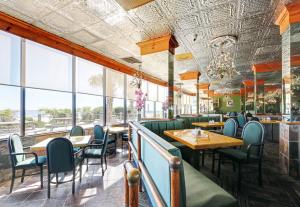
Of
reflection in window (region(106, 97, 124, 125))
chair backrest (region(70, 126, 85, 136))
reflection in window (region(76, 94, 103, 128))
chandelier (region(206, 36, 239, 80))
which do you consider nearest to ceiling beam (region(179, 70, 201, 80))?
chandelier (region(206, 36, 239, 80))

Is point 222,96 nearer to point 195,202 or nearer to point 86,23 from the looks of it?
point 86,23

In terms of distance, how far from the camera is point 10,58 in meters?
3.67

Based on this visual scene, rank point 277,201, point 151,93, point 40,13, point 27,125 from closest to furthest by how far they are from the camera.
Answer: point 277,201 → point 40,13 → point 27,125 → point 151,93

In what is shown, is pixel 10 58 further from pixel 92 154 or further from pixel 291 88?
pixel 291 88

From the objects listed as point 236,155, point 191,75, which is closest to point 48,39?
point 236,155

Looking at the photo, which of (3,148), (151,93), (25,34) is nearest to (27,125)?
(3,148)

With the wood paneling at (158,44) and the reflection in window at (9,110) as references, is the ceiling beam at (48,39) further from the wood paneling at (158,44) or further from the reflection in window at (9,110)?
the wood paneling at (158,44)

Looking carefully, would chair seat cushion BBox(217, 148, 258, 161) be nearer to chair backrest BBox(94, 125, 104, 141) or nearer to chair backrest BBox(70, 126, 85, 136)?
chair backrest BBox(94, 125, 104, 141)

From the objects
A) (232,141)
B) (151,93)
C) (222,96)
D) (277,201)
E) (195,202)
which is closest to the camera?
(195,202)

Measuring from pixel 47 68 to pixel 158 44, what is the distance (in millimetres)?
3050

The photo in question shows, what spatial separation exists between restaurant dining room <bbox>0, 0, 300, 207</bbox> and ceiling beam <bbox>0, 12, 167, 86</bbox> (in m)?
0.02

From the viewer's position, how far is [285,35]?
336 centimetres

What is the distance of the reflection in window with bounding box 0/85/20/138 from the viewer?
354cm

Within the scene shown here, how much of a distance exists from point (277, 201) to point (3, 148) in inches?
197
